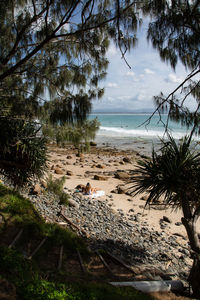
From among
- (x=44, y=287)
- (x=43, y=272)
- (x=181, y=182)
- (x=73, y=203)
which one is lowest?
(x=73, y=203)

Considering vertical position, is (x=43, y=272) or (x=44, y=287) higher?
(x=44, y=287)

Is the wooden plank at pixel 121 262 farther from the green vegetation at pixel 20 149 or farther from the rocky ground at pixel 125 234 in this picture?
the green vegetation at pixel 20 149


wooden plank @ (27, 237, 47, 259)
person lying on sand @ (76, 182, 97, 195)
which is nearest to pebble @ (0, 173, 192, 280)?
person lying on sand @ (76, 182, 97, 195)

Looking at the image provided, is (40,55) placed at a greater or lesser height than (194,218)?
greater

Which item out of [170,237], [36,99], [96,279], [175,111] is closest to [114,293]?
[96,279]

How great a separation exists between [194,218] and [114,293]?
252 centimetres

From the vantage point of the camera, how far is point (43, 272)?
12.4ft

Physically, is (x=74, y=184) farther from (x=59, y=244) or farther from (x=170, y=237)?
(x=59, y=244)

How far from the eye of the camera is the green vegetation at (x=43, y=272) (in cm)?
307

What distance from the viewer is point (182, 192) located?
496cm

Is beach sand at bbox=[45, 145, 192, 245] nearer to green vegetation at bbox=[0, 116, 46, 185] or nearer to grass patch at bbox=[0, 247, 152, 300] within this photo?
green vegetation at bbox=[0, 116, 46, 185]

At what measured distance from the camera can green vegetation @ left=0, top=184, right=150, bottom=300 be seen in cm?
307

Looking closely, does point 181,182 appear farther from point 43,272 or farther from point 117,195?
point 117,195

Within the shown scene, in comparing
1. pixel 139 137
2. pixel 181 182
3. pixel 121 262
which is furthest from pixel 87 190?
pixel 139 137
